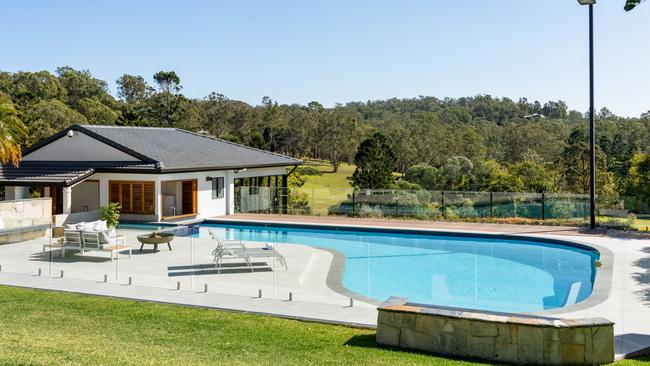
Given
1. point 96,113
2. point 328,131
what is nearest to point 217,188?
point 96,113

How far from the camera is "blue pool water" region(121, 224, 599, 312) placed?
1205 centimetres

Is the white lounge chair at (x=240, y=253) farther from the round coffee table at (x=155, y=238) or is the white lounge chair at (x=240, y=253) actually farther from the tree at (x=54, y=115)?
the tree at (x=54, y=115)

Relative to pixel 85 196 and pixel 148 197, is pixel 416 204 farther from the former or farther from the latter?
pixel 85 196

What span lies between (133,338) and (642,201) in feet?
116

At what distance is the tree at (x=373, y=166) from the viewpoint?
4453 cm

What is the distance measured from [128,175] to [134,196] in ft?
3.41

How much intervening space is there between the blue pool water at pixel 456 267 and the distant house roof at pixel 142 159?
4.93 metres

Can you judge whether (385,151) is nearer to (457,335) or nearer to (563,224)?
(563,224)

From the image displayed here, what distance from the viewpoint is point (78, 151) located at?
26969 millimetres

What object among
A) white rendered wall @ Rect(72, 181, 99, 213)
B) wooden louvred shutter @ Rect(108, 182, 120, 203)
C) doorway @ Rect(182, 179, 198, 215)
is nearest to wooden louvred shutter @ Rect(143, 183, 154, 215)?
wooden louvred shutter @ Rect(108, 182, 120, 203)

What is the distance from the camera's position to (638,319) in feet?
33.4

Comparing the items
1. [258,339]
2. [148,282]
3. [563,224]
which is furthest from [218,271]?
[563,224]

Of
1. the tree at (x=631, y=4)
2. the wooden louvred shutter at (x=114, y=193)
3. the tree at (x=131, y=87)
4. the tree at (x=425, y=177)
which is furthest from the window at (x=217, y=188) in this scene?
the tree at (x=131, y=87)

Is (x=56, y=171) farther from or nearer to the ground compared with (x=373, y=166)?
nearer to the ground
